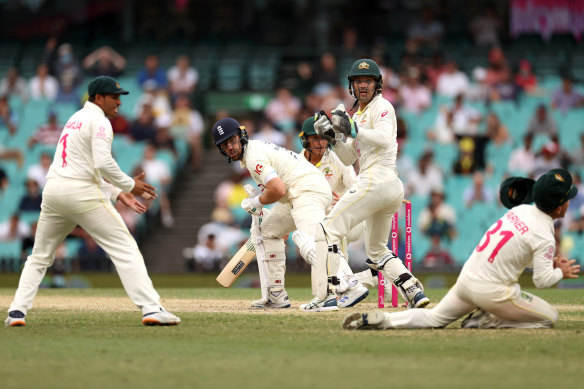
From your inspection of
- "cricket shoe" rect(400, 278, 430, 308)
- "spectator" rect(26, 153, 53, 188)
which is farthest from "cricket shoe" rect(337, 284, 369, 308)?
"spectator" rect(26, 153, 53, 188)

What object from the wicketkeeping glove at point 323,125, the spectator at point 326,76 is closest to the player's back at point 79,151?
the wicketkeeping glove at point 323,125

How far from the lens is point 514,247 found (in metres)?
8.40

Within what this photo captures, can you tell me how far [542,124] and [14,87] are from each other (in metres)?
11.9

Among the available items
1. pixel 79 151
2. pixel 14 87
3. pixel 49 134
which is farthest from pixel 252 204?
pixel 14 87

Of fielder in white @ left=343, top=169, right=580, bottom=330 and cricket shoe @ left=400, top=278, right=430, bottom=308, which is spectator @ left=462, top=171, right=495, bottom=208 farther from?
fielder in white @ left=343, top=169, right=580, bottom=330

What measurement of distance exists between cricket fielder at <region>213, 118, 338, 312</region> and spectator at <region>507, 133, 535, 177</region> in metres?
9.03

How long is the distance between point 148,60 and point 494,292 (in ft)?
53.1

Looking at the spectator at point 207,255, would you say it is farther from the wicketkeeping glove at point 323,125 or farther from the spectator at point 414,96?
the wicketkeeping glove at point 323,125

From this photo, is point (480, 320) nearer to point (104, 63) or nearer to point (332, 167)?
point (332, 167)

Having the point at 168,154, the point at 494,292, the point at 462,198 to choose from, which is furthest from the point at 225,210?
the point at 494,292

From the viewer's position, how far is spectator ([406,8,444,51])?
24.2 m

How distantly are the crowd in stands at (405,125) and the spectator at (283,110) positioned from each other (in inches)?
1.1

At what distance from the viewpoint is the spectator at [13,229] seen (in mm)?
19234

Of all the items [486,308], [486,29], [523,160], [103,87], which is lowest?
[486,308]
